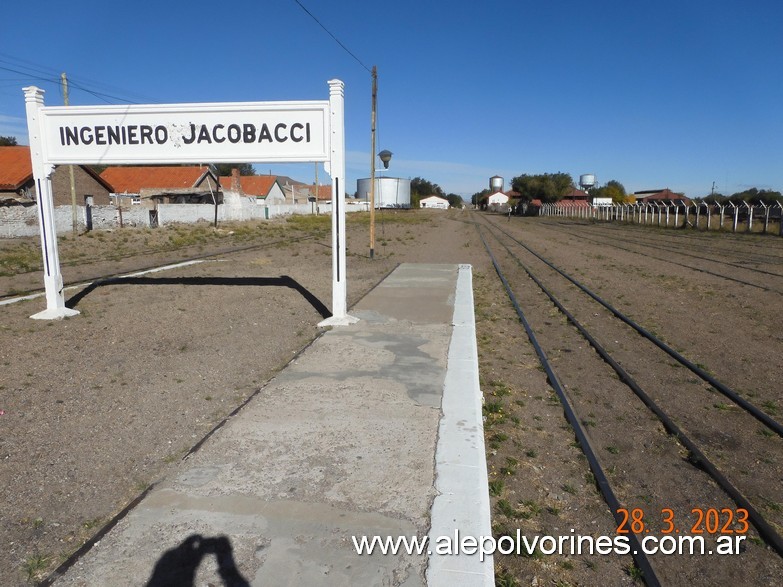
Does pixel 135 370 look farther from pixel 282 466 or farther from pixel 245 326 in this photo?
pixel 282 466

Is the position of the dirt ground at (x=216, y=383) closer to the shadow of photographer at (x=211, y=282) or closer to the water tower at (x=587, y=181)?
the shadow of photographer at (x=211, y=282)

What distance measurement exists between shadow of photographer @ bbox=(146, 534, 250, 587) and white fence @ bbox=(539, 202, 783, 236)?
119 feet

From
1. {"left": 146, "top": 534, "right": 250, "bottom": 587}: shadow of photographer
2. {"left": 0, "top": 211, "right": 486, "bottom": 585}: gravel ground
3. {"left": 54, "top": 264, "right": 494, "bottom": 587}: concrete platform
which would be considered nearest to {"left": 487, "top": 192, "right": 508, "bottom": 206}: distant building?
{"left": 0, "top": 211, "right": 486, "bottom": 585}: gravel ground

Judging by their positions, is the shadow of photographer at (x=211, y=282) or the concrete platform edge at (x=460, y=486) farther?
the shadow of photographer at (x=211, y=282)

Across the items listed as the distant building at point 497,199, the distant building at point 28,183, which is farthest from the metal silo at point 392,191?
the distant building at point 28,183

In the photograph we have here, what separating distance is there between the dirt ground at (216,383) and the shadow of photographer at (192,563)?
63 centimetres

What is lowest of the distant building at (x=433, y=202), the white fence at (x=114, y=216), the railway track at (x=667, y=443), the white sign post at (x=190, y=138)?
the railway track at (x=667, y=443)

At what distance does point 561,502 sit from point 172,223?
3807cm

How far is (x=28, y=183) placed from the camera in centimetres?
3425

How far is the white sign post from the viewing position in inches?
334

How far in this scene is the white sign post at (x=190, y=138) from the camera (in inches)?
334

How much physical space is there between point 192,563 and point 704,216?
47741mm

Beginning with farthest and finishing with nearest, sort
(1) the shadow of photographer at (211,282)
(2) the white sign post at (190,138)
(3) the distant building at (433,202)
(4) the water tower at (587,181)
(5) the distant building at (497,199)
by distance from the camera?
(3) the distant building at (433,202)
(5) the distant building at (497,199)
(4) the water tower at (587,181)
(1) the shadow of photographer at (211,282)
(2) the white sign post at (190,138)

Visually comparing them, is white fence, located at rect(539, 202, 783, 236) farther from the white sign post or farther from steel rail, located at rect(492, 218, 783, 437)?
the white sign post
